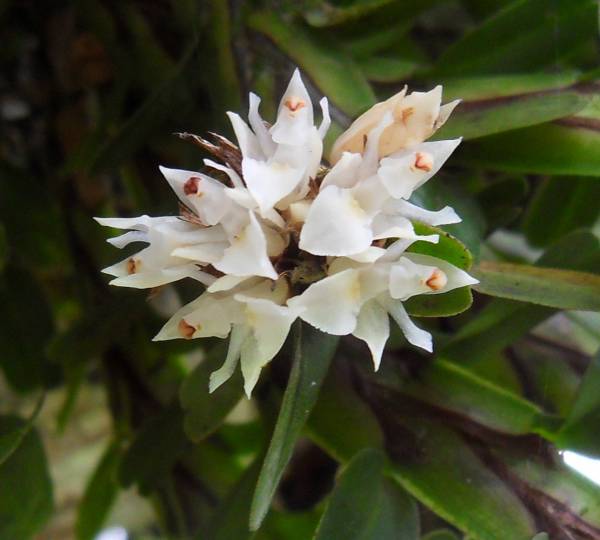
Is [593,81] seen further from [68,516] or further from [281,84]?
[68,516]

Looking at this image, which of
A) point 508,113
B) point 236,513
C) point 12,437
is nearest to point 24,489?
point 12,437

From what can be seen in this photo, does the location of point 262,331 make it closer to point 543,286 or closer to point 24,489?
point 543,286

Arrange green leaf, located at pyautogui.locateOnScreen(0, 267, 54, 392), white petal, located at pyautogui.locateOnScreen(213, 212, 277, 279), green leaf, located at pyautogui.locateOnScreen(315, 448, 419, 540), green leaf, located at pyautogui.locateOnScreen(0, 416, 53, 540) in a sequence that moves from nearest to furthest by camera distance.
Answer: white petal, located at pyautogui.locateOnScreen(213, 212, 277, 279) < green leaf, located at pyautogui.locateOnScreen(315, 448, 419, 540) < green leaf, located at pyautogui.locateOnScreen(0, 416, 53, 540) < green leaf, located at pyautogui.locateOnScreen(0, 267, 54, 392)

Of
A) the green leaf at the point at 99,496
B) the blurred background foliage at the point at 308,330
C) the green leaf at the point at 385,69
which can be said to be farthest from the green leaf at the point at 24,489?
the green leaf at the point at 385,69

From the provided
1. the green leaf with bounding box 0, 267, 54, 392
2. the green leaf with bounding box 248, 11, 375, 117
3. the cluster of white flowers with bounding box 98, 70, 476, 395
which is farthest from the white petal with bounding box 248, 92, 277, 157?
the green leaf with bounding box 0, 267, 54, 392

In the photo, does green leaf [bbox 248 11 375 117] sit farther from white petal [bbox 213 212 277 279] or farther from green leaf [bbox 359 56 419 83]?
white petal [bbox 213 212 277 279]

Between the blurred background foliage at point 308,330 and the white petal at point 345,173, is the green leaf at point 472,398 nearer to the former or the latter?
the blurred background foliage at point 308,330
